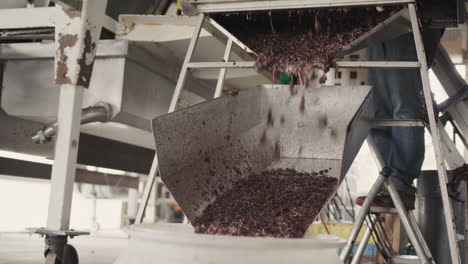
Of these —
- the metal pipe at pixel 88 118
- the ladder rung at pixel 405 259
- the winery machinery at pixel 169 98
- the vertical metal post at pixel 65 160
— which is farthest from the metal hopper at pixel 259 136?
the metal pipe at pixel 88 118

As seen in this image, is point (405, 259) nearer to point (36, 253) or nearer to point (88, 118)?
point (88, 118)

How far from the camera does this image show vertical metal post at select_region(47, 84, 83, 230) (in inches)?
81.5

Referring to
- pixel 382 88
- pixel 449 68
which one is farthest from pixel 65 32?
pixel 449 68

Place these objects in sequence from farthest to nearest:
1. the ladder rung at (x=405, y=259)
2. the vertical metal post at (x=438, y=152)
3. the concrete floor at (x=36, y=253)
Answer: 1. the concrete floor at (x=36, y=253)
2. the ladder rung at (x=405, y=259)
3. the vertical metal post at (x=438, y=152)

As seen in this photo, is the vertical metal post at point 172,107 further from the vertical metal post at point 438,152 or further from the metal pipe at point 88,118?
the metal pipe at point 88,118

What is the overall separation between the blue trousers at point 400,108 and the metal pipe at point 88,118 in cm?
141

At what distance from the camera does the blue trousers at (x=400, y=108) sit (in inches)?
73.5

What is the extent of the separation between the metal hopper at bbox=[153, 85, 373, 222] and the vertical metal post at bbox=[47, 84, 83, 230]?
0.75m

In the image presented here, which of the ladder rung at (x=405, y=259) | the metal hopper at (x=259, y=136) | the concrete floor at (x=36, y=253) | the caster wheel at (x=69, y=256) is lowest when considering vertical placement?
the concrete floor at (x=36, y=253)

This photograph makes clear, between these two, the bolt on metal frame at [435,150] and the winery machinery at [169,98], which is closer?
the bolt on metal frame at [435,150]

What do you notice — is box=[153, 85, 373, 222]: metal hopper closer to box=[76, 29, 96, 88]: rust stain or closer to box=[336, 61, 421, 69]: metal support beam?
box=[336, 61, 421, 69]: metal support beam

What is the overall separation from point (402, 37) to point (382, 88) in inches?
8.8

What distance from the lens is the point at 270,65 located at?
173 centimetres

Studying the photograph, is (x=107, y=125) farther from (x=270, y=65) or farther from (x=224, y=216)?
(x=224, y=216)
